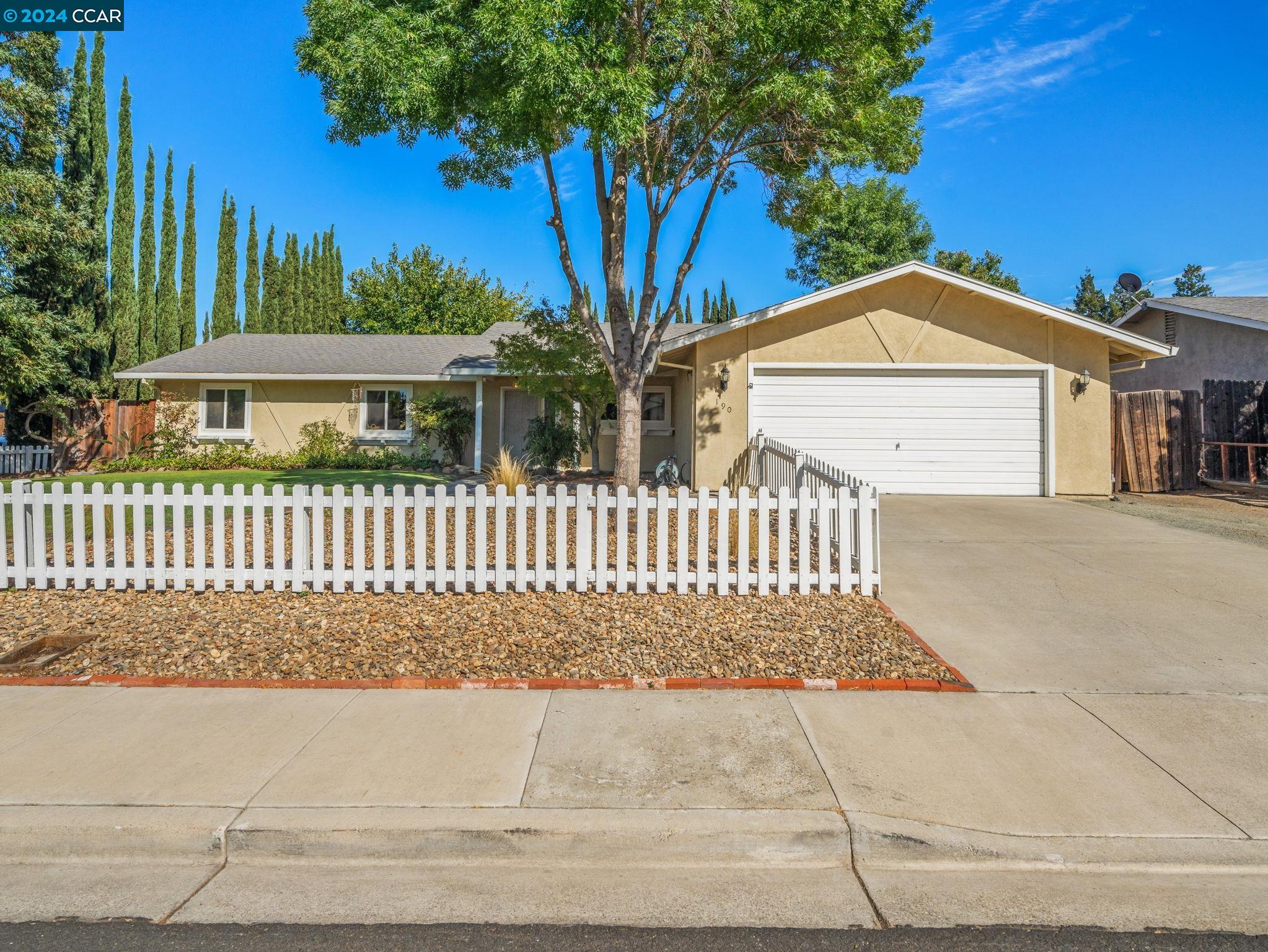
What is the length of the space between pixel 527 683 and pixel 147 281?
30.2 m

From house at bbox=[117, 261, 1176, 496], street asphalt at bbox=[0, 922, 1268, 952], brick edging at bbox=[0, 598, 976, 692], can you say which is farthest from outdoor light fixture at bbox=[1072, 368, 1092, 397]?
street asphalt at bbox=[0, 922, 1268, 952]

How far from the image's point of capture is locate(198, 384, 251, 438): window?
19.0 meters

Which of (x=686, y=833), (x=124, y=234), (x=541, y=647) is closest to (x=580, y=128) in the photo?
(x=541, y=647)

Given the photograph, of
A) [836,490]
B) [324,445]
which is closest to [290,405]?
[324,445]

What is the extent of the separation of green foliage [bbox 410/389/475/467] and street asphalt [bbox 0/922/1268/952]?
1585 centimetres

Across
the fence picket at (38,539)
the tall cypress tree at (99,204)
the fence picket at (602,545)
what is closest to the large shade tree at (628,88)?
the fence picket at (602,545)

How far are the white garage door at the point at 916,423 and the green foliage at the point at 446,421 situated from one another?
8.05m

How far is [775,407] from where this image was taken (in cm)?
1333

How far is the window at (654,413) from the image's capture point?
17562mm

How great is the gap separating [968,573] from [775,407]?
21.1 ft

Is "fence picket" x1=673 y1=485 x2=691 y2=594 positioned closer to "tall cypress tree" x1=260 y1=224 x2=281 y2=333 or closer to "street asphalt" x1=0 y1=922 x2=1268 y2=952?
"street asphalt" x1=0 y1=922 x2=1268 y2=952

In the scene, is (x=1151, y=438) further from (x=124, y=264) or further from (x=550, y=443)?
(x=124, y=264)

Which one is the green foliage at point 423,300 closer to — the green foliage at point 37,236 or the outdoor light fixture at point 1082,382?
the green foliage at point 37,236

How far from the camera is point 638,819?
3.10 m
